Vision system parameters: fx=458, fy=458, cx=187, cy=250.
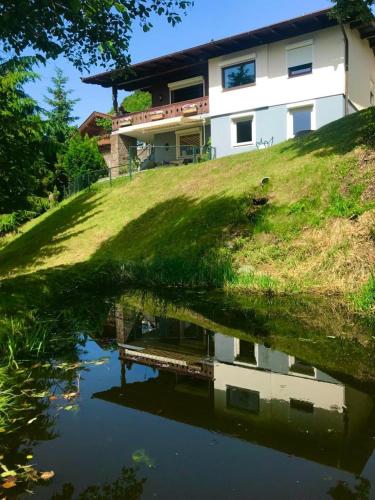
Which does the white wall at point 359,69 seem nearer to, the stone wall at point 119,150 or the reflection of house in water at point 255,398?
the stone wall at point 119,150

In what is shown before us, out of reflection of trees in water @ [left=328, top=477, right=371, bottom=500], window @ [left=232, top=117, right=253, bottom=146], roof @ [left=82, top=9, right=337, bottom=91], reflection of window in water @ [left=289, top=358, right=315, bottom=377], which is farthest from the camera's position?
window @ [left=232, top=117, right=253, bottom=146]

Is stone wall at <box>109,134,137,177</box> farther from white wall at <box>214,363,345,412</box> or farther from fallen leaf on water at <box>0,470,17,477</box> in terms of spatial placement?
fallen leaf on water at <box>0,470,17,477</box>

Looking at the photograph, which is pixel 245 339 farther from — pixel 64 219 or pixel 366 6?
pixel 64 219

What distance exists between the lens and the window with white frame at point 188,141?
3034cm

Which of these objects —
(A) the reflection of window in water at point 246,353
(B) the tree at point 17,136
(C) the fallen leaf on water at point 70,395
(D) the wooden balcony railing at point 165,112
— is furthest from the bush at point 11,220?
(C) the fallen leaf on water at point 70,395

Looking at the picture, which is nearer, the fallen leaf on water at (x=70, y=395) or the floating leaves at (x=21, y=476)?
the floating leaves at (x=21, y=476)

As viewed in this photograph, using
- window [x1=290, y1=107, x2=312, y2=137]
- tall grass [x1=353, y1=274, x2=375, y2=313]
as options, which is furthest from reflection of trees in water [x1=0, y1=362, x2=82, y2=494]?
window [x1=290, y1=107, x2=312, y2=137]

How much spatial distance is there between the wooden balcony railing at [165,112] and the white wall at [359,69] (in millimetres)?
8436

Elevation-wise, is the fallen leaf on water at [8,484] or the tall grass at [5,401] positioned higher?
the tall grass at [5,401]

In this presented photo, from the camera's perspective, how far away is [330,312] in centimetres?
773

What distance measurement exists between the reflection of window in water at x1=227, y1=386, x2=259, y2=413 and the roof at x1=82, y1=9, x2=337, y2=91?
1788 cm

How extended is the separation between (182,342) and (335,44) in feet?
73.3

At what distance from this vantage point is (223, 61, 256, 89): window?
2647 cm

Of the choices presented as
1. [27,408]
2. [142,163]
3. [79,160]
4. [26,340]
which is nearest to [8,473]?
[27,408]
